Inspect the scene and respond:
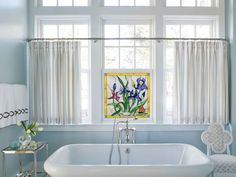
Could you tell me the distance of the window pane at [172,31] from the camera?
13.8ft

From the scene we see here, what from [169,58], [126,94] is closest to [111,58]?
[126,94]

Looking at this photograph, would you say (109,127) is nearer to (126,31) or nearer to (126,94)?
(126,94)

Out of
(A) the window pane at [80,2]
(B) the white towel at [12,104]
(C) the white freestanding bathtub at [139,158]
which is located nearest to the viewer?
(C) the white freestanding bathtub at [139,158]

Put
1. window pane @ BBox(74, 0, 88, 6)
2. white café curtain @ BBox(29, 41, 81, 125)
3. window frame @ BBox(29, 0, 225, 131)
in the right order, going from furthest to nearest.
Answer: window pane @ BBox(74, 0, 88, 6)
window frame @ BBox(29, 0, 225, 131)
white café curtain @ BBox(29, 41, 81, 125)

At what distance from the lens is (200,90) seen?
396 cm

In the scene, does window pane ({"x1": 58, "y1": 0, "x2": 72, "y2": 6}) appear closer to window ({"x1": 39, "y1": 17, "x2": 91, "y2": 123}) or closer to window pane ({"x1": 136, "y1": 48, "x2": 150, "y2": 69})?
window ({"x1": 39, "y1": 17, "x2": 91, "y2": 123})

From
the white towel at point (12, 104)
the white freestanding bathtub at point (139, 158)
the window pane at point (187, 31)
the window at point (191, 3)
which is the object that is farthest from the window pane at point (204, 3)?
the white towel at point (12, 104)

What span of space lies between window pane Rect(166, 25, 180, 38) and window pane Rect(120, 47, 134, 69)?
62 cm

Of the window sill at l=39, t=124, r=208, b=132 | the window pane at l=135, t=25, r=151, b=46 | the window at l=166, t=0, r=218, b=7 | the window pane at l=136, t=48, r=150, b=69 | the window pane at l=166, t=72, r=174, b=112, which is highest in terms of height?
the window at l=166, t=0, r=218, b=7

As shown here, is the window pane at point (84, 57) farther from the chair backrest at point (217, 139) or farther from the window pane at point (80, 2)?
the chair backrest at point (217, 139)

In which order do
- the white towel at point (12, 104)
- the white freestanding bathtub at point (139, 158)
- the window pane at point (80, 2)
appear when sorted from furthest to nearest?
1. the window pane at point (80, 2)
2. the white towel at point (12, 104)
3. the white freestanding bathtub at point (139, 158)

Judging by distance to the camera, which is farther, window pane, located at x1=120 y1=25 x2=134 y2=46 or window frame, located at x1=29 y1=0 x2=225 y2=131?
window pane, located at x1=120 y1=25 x2=134 y2=46

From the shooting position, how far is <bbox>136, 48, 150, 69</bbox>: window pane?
13.7 ft

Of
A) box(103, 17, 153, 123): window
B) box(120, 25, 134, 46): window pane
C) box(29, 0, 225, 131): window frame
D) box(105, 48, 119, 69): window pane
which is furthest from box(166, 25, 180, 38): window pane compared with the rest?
box(105, 48, 119, 69): window pane
